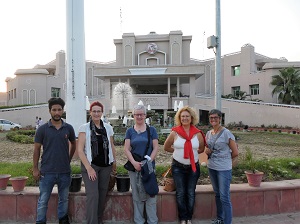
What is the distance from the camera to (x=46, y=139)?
11.0 feet

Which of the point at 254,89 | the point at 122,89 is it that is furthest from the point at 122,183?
the point at 254,89

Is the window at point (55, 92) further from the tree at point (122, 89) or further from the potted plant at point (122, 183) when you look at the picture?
the potted plant at point (122, 183)

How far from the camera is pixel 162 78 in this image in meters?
31.0

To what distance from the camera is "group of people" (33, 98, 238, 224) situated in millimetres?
3361

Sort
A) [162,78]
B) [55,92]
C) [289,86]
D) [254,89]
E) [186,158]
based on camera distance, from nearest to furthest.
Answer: [186,158], [289,86], [162,78], [254,89], [55,92]

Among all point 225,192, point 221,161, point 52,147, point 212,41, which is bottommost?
point 225,192

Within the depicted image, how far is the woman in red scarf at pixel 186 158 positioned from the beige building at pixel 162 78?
2214 centimetres

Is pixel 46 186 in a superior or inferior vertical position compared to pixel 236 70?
inferior

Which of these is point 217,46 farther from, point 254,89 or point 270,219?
point 254,89

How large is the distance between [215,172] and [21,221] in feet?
9.19

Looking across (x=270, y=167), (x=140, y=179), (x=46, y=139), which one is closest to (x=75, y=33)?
(x=46, y=139)

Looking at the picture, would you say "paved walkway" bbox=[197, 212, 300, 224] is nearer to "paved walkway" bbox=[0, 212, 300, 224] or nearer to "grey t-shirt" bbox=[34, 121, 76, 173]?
"paved walkway" bbox=[0, 212, 300, 224]

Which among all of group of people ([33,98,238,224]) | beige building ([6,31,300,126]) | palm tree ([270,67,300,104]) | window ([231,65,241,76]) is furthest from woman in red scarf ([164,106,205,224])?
window ([231,65,241,76])

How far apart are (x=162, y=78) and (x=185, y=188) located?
27857mm
